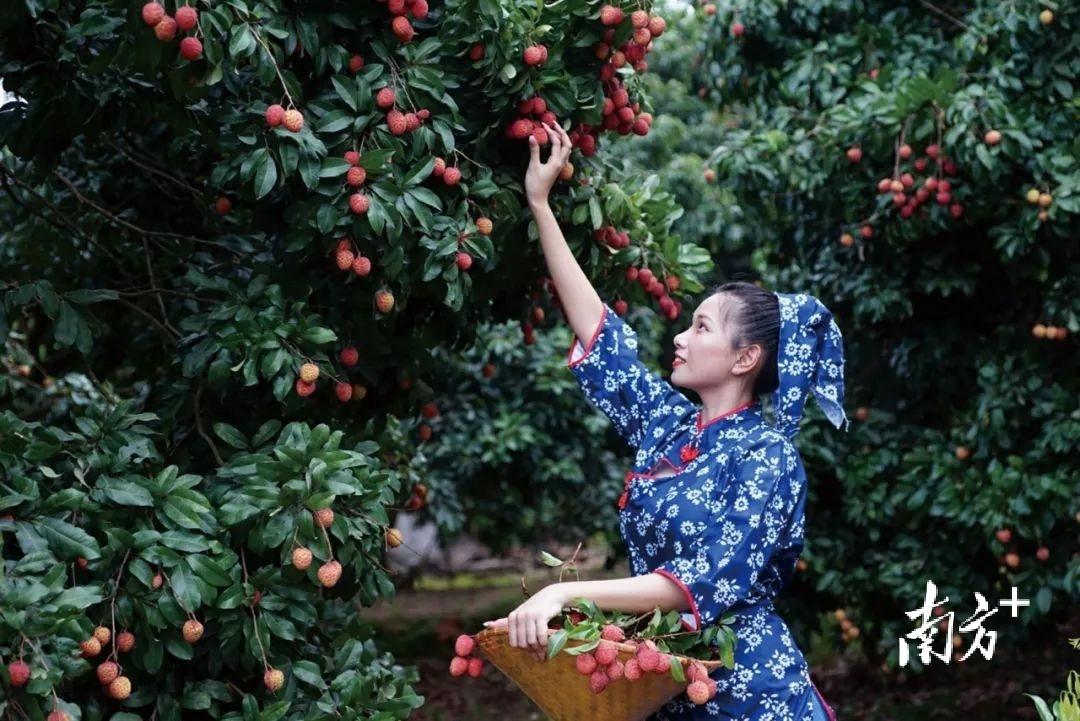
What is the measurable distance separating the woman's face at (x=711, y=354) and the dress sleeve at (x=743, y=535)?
0.61ft

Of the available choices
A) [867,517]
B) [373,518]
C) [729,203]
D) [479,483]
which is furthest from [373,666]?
[729,203]

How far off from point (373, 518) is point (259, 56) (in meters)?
0.84

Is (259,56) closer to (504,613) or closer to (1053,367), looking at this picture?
(1053,367)

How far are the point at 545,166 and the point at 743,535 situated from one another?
2.79 ft

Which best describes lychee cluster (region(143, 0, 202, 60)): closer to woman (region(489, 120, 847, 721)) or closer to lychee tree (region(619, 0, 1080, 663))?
woman (region(489, 120, 847, 721))

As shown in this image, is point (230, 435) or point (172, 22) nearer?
point (172, 22)

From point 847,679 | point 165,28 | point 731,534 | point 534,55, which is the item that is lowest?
point 847,679

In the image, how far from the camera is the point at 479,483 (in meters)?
6.17

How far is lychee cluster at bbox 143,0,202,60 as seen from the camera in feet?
7.09

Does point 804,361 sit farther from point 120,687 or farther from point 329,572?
point 120,687

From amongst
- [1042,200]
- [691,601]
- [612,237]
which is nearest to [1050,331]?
[1042,200]

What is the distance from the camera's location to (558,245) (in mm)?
2695

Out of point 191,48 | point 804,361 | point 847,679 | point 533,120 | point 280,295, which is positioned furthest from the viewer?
point 847,679

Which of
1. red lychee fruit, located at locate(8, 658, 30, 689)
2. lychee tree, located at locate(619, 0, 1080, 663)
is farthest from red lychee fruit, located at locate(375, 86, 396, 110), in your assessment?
lychee tree, located at locate(619, 0, 1080, 663)
